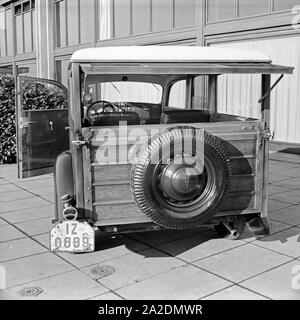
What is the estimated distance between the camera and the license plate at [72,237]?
3979 mm

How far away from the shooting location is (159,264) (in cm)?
412

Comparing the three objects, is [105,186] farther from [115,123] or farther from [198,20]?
[198,20]

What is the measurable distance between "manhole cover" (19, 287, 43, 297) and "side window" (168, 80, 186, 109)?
9.57 ft

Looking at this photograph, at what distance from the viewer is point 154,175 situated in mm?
3885

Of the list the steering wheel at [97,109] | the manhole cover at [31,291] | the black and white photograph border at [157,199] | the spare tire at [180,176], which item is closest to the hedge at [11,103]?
the black and white photograph border at [157,199]

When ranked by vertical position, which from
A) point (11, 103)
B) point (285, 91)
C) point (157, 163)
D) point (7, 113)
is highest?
point (285, 91)

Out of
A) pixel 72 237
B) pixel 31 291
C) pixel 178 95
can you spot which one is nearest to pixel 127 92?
pixel 178 95

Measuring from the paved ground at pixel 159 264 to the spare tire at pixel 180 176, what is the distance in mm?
472

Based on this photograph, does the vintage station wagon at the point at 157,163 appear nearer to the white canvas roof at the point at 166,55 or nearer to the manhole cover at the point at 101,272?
the white canvas roof at the point at 166,55

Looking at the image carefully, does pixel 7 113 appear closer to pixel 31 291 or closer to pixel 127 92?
pixel 127 92

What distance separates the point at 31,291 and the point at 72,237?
61 centimetres

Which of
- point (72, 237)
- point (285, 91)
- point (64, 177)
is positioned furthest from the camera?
point (285, 91)
